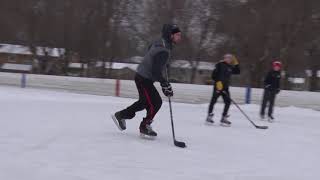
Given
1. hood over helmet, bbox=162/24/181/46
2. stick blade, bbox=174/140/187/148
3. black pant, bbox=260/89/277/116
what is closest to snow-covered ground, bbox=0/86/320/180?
stick blade, bbox=174/140/187/148

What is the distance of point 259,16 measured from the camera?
32375mm

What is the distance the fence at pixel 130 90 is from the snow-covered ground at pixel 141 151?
9.15 meters

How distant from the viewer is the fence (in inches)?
741

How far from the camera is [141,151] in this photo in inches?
252

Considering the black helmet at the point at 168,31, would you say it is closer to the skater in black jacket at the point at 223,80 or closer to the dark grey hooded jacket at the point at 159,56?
the dark grey hooded jacket at the point at 159,56

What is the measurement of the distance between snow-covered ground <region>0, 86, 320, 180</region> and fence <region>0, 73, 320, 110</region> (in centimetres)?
915

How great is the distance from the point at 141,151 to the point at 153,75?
1108 mm

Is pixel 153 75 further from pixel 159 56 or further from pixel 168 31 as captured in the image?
pixel 168 31

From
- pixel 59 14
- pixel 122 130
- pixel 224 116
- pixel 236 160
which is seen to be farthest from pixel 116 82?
pixel 59 14

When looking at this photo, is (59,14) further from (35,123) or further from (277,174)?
A: (277,174)

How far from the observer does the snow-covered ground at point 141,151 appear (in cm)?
530

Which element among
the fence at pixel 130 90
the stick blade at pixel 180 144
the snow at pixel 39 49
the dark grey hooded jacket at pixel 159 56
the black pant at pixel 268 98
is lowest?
the snow at pixel 39 49

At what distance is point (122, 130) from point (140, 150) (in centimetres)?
122

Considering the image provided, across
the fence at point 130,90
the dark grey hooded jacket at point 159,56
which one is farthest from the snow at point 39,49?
the dark grey hooded jacket at point 159,56
